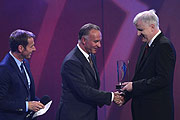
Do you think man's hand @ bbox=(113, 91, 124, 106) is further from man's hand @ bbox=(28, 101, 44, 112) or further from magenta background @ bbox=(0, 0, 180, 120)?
magenta background @ bbox=(0, 0, 180, 120)

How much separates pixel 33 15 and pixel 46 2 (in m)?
0.25

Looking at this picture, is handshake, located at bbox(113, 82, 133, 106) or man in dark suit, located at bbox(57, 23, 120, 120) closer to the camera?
man in dark suit, located at bbox(57, 23, 120, 120)

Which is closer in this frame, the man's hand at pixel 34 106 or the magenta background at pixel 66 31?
the man's hand at pixel 34 106

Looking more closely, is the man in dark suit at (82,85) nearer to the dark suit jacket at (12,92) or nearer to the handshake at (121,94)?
the handshake at (121,94)

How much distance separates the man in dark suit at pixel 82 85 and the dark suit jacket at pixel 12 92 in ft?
1.15

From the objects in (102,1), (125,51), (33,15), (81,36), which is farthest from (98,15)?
(81,36)

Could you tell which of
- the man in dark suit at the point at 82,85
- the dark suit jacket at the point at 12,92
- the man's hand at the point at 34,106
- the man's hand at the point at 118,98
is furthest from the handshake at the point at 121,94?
the dark suit jacket at the point at 12,92

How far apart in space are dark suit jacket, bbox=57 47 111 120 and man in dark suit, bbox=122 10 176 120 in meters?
0.33

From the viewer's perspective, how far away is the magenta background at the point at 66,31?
388 centimetres

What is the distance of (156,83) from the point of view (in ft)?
8.59

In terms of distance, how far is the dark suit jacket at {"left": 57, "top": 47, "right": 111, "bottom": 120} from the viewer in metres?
2.57

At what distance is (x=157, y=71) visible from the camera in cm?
262

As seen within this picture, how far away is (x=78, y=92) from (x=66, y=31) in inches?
60.9

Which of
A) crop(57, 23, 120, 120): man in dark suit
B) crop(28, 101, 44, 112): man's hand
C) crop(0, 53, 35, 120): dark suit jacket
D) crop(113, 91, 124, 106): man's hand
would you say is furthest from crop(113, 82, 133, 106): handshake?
crop(0, 53, 35, 120): dark suit jacket
